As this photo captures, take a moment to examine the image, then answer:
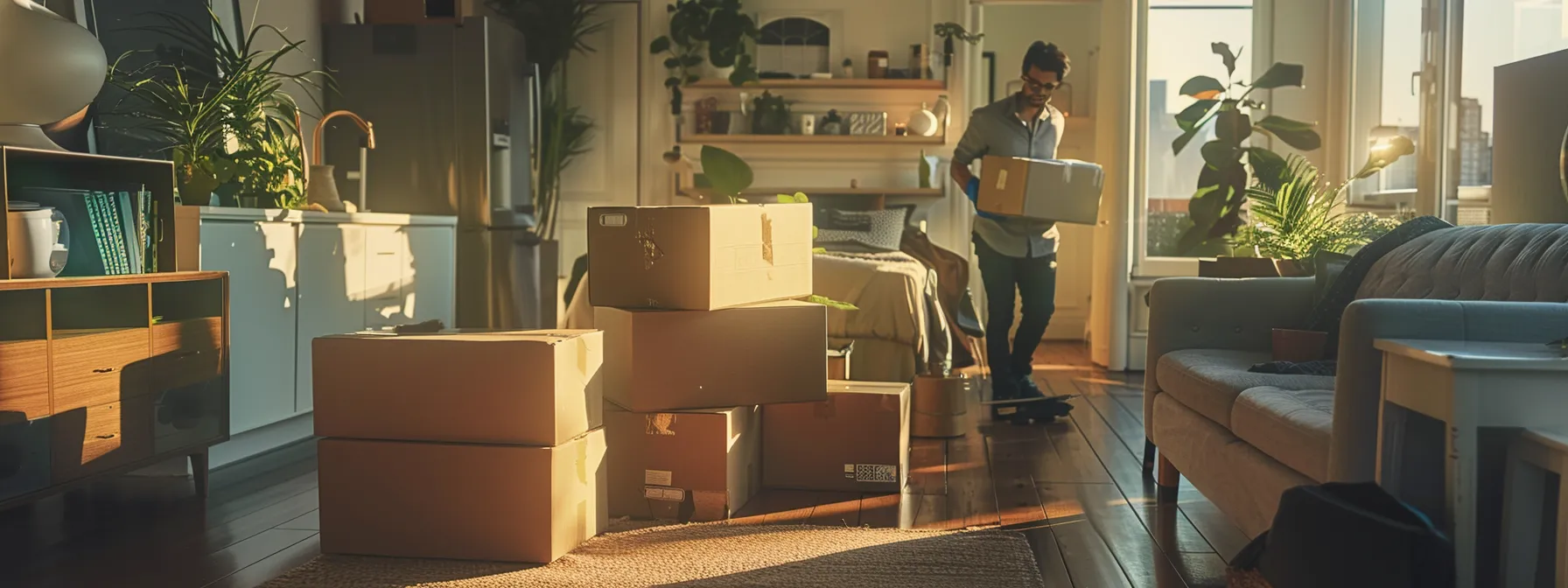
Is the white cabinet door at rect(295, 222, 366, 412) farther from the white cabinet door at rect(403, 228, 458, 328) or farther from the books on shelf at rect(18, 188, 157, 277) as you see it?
the books on shelf at rect(18, 188, 157, 277)

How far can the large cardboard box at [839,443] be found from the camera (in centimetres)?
327

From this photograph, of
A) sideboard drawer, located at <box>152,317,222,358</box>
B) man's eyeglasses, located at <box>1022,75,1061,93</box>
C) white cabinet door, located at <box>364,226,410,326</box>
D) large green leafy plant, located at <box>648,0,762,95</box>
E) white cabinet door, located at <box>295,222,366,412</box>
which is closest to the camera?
sideboard drawer, located at <box>152,317,222,358</box>

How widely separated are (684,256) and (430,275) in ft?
6.93

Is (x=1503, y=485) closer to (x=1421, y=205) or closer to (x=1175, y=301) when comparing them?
(x=1175, y=301)

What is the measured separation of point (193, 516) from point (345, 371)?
2.46 feet

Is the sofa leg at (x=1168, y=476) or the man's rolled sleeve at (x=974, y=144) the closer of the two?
the sofa leg at (x=1168, y=476)

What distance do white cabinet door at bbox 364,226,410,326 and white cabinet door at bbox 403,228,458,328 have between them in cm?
4

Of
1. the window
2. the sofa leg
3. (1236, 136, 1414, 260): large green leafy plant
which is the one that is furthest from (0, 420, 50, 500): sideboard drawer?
the window

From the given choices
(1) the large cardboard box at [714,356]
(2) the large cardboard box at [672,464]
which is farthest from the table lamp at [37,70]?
(2) the large cardboard box at [672,464]

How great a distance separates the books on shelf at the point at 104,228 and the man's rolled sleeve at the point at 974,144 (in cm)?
261

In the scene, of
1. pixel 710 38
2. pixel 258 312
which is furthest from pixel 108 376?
pixel 710 38

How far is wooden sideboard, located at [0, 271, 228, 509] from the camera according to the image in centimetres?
259

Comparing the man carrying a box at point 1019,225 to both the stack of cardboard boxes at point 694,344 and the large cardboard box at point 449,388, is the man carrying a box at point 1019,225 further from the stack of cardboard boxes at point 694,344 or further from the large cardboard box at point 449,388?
the large cardboard box at point 449,388

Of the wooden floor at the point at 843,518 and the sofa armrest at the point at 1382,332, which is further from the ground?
the sofa armrest at the point at 1382,332
